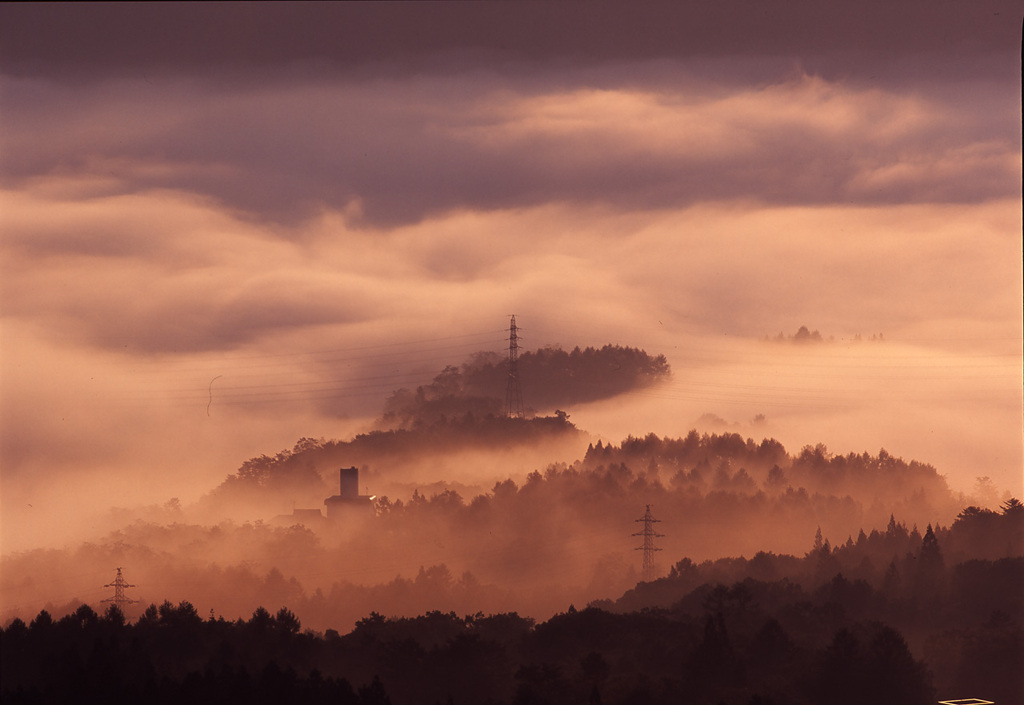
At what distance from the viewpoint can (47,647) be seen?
152500 millimetres

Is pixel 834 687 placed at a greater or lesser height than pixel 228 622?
lesser

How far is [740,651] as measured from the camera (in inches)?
7643

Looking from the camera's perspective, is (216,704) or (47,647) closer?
(216,704)

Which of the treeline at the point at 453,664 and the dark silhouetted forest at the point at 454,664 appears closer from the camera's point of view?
the treeline at the point at 453,664

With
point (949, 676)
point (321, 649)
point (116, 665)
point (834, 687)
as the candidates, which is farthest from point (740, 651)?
point (116, 665)

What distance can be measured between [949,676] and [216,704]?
118 metres

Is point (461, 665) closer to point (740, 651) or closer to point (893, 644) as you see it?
point (740, 651)

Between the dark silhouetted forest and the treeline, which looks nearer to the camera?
the treeline

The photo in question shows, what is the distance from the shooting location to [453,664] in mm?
177875

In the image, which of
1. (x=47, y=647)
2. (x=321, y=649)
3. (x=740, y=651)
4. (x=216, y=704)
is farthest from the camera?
(x=740, y=651)

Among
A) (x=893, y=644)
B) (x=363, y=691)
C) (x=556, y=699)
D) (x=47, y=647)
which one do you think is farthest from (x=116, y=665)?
(x=893, y=644)

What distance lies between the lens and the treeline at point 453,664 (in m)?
146

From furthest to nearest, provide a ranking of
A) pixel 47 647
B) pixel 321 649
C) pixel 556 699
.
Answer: pixel 321 649 → pixel 556 699 → pixel 47 647

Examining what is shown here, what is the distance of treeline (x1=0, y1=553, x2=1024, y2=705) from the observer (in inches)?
5748
